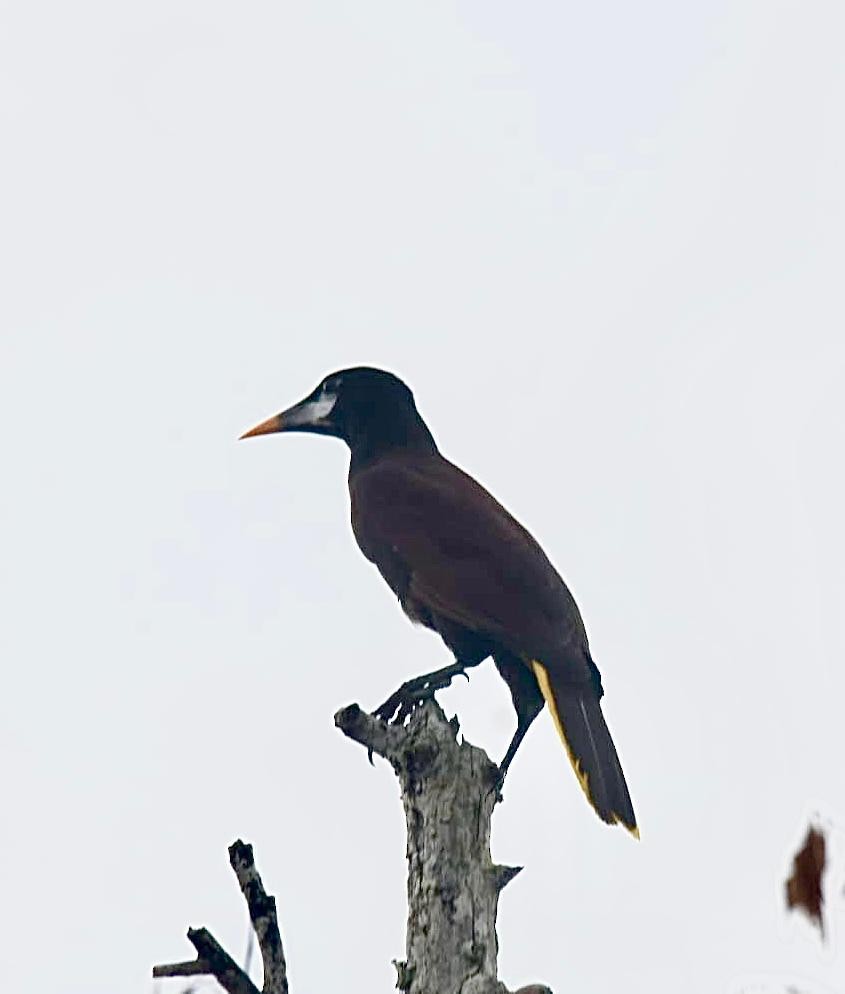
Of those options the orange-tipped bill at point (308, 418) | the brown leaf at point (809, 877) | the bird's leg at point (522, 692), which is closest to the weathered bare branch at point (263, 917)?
the brown leaf at point (809, 877)

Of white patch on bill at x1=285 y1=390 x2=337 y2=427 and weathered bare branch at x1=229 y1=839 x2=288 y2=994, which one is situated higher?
white patch on bill at x1=285 y1=390 x2=337 y2=427

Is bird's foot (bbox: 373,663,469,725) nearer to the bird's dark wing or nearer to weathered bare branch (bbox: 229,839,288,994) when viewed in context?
the bird's dark wing

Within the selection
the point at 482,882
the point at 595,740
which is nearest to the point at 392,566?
the point at 595,740

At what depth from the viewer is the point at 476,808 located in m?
3.18

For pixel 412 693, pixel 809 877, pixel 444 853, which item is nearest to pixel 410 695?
pixel 412 693

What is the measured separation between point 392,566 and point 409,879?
2.16 meters

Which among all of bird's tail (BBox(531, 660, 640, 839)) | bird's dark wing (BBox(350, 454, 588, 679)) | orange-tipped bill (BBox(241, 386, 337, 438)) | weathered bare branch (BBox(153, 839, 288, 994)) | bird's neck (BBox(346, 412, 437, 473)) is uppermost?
orange-tipped bill (BBox(241, 386, 337, 438))

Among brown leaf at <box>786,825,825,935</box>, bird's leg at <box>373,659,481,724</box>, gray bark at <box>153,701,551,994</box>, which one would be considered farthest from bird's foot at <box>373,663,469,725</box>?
brown leaf at <box>786,825,825,935</box>

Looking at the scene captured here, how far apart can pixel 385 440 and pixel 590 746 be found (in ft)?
6.66

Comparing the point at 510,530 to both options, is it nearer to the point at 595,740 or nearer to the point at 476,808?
the point at 595,740

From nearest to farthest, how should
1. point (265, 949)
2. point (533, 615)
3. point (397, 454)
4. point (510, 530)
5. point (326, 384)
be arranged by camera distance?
point (265, 949) → point (533, 615) → point (510, 530) → point (397, 454) → point (326, 384)

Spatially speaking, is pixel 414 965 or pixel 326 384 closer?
pixel 414 965

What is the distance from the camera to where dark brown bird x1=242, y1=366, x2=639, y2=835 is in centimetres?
439

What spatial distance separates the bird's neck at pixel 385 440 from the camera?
233 inches
